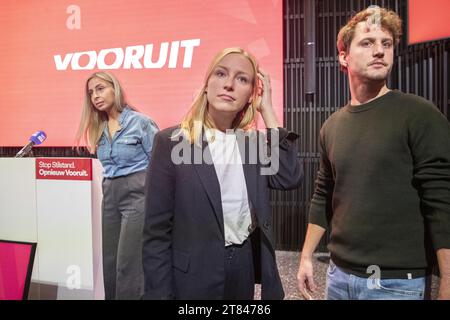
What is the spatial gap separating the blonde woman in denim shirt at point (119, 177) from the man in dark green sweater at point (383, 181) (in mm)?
1117

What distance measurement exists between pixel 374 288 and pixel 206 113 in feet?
2.74

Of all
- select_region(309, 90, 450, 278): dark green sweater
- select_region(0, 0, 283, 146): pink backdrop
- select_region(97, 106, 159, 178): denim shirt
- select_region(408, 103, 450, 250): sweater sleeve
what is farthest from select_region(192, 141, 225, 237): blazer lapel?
select_region(0, 0, 283, 146): pink backdrop

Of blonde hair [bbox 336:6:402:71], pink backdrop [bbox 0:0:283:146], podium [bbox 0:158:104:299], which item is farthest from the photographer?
pink backdrop [bbox 0:0:283:146]

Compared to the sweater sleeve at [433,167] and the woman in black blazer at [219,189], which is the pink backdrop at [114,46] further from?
the sweater sleeve at [433,167]

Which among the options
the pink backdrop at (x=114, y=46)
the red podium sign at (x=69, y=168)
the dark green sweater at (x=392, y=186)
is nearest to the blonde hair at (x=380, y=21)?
the dark green sweater at (x=392, y=186)

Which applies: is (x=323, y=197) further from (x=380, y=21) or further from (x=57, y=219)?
(x=57, y=219)

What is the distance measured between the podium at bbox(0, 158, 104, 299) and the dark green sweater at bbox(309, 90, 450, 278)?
4.30ft

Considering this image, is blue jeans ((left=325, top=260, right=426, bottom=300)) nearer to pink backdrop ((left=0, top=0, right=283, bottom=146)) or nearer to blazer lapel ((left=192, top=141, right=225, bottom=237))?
blazer lapel ((left=192, top=141, right=225, bottom=237))

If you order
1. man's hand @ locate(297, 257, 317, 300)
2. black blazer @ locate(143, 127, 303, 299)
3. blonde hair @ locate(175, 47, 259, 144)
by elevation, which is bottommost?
man's hand @ locate(297, 257, 317, 300)

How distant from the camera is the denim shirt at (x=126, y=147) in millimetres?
1971

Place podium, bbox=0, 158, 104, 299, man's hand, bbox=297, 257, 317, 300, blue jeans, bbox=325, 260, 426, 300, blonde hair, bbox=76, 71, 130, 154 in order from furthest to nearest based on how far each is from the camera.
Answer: blonde hair, bbox=76, 71, 130, 154 < podium, bbox=0, 158, 104, 299 < man's hand, bbox=297, 257, 317, 300 < blue jeans, bbox=325, 260, 426, 300

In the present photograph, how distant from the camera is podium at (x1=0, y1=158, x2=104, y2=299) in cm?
188
